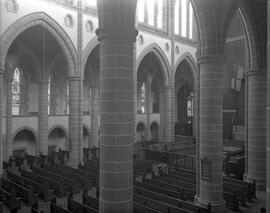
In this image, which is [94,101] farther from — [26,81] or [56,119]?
[26,81]

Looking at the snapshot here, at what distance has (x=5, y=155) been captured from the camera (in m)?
21.0

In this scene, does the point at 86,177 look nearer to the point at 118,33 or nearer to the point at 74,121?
the point at 74,121

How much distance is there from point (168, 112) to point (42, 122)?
1081cm

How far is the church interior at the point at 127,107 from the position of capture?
7.36 m

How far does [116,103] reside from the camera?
7.30 metres

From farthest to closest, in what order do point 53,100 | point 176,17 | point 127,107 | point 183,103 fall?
point 183,103
point 176,17
point 53,100
point 127,107

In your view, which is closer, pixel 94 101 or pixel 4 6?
pixel 4 6

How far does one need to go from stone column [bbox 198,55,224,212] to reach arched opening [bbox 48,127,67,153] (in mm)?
16954

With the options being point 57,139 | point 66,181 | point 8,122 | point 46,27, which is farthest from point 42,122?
point 66,181

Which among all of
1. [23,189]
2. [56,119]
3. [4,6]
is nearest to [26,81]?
[56,119]

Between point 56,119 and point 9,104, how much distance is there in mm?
4253

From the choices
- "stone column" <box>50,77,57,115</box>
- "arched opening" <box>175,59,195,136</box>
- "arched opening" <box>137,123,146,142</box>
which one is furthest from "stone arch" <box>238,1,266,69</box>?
"arched opening" <box>175,59,195,136</box>

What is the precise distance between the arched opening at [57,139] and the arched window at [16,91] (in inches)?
129

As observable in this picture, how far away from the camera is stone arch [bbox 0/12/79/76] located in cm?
1623
